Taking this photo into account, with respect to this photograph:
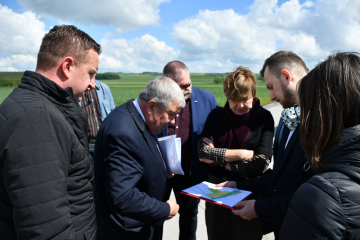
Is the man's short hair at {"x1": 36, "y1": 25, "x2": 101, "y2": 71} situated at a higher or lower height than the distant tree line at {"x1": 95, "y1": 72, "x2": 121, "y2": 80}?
lower

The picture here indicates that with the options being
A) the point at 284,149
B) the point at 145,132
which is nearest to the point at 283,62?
the point at 284,149

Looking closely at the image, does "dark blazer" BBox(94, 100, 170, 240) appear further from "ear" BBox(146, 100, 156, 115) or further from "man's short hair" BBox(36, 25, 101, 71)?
"man's short hair" BBox(36, 25, 101, 71)

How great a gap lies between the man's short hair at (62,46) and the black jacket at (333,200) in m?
1.37

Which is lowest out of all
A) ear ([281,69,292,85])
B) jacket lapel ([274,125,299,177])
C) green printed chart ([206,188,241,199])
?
green printed chart ([206,188,241,199])

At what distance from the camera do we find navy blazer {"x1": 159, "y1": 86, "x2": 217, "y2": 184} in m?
3.20

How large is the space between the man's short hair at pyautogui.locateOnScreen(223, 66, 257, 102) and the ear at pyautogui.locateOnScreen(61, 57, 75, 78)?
157cm

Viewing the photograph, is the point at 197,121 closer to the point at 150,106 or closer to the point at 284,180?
the point at 150,106

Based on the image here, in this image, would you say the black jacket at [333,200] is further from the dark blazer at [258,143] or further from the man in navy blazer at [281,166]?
the dark blazer at [258,143]

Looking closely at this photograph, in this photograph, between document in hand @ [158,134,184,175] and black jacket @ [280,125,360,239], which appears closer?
black jacket @ [280,125,360,239]

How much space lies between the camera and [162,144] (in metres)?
2.31

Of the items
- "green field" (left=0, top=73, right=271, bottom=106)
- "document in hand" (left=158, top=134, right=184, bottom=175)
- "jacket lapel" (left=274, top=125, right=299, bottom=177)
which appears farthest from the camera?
"green field" (left=0, top=73, right=271, bottom=106)

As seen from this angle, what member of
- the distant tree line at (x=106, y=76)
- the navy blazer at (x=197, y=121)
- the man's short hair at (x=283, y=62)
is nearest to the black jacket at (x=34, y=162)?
the man's short hair at (x=283, y=62)

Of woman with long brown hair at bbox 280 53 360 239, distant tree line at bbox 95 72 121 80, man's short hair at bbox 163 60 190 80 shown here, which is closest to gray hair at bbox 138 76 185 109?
woman with long brown hair at bbox 280 53 360 239

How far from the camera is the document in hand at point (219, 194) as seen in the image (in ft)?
6.66
